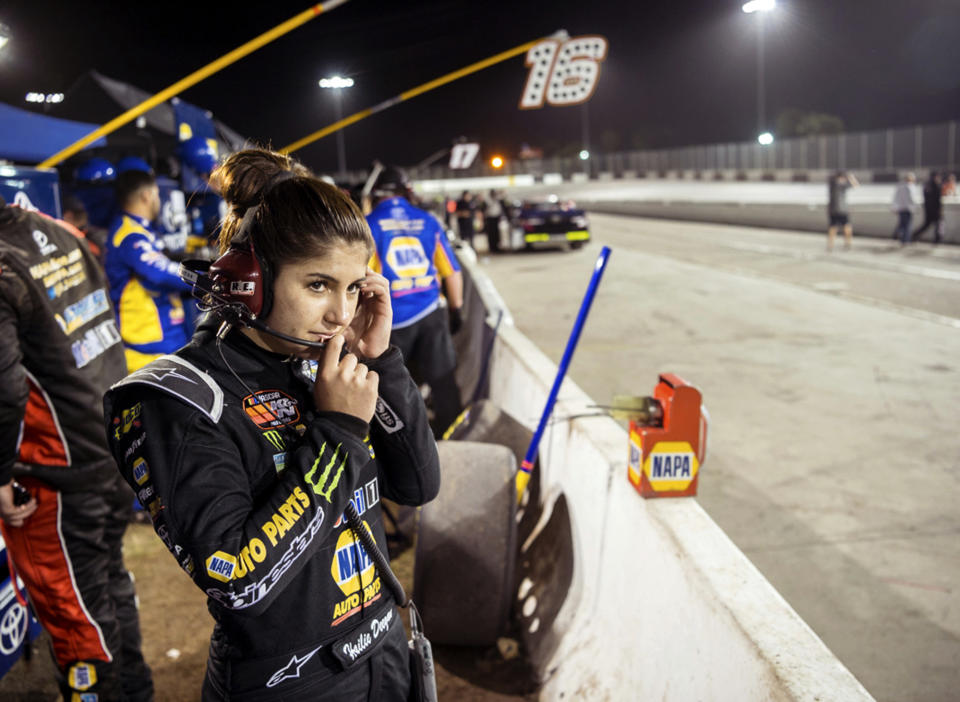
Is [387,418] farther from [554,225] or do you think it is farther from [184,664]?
[554,225]

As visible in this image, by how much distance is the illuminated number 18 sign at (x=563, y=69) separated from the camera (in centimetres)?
1304

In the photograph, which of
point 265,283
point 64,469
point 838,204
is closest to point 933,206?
point 838,204

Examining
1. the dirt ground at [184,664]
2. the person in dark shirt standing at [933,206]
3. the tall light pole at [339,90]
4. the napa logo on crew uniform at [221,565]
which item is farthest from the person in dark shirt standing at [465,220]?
the napa logo on crew uniform at [221,565]

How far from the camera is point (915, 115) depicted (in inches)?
1890

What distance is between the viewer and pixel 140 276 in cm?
496

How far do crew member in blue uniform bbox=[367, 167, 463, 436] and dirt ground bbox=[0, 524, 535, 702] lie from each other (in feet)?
6.37

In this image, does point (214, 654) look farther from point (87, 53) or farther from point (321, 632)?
point (87, 53)

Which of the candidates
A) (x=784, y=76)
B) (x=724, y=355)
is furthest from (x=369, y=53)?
(x=784, y=76)

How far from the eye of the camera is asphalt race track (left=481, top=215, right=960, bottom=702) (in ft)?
12.0

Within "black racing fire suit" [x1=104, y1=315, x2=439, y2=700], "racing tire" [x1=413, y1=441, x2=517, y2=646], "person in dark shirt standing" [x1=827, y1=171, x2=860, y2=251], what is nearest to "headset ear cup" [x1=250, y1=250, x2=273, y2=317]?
"black racing fire suit" [x1=104, y1=315, x2=439, y2=700]

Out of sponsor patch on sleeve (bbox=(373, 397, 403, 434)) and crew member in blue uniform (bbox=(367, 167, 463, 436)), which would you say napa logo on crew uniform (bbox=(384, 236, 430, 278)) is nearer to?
crew member in blue uniform (bbox=(367, 167, 463, 436))

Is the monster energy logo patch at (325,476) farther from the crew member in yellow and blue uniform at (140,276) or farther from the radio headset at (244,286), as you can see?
the crew member in yellow and blue uniform at (140,276)

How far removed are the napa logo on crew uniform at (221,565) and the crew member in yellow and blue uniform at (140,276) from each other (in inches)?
151

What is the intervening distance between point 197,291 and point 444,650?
2.60 meters
